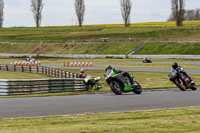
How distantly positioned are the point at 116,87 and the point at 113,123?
865 cm

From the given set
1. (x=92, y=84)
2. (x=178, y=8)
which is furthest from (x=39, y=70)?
(x=178, y=8)

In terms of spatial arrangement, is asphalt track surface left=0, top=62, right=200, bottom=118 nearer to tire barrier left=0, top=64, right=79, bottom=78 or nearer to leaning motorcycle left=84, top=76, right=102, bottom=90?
leaning motorcycle left=84, top=76, right=102, bottom=90

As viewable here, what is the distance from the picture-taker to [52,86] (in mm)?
20562

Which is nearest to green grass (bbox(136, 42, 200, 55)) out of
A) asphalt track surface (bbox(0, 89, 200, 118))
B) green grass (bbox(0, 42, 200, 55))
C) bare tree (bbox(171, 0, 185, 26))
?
green grass (bbox(0, 42, 200, 55))

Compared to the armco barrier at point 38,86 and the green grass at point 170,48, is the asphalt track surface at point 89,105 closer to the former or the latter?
the armco barrier at point 38,86

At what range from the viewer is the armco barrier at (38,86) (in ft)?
63.0

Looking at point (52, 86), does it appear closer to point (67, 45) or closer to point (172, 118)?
point (172, 118)

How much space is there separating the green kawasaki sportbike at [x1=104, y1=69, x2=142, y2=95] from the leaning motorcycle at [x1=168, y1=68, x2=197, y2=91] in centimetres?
229

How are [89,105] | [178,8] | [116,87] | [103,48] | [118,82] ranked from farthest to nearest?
[178,8], [103,48], [116,87], [118,82], [89,105]

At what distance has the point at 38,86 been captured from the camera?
2002 centimetres

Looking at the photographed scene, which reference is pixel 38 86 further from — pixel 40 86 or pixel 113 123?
pixel 113 123

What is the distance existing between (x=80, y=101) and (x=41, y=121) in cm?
545

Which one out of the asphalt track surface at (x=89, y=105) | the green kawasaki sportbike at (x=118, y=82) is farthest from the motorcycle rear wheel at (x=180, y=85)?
the asphalt track surface at (x=89, y=105)

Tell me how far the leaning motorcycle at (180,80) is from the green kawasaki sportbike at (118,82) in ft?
7.52
